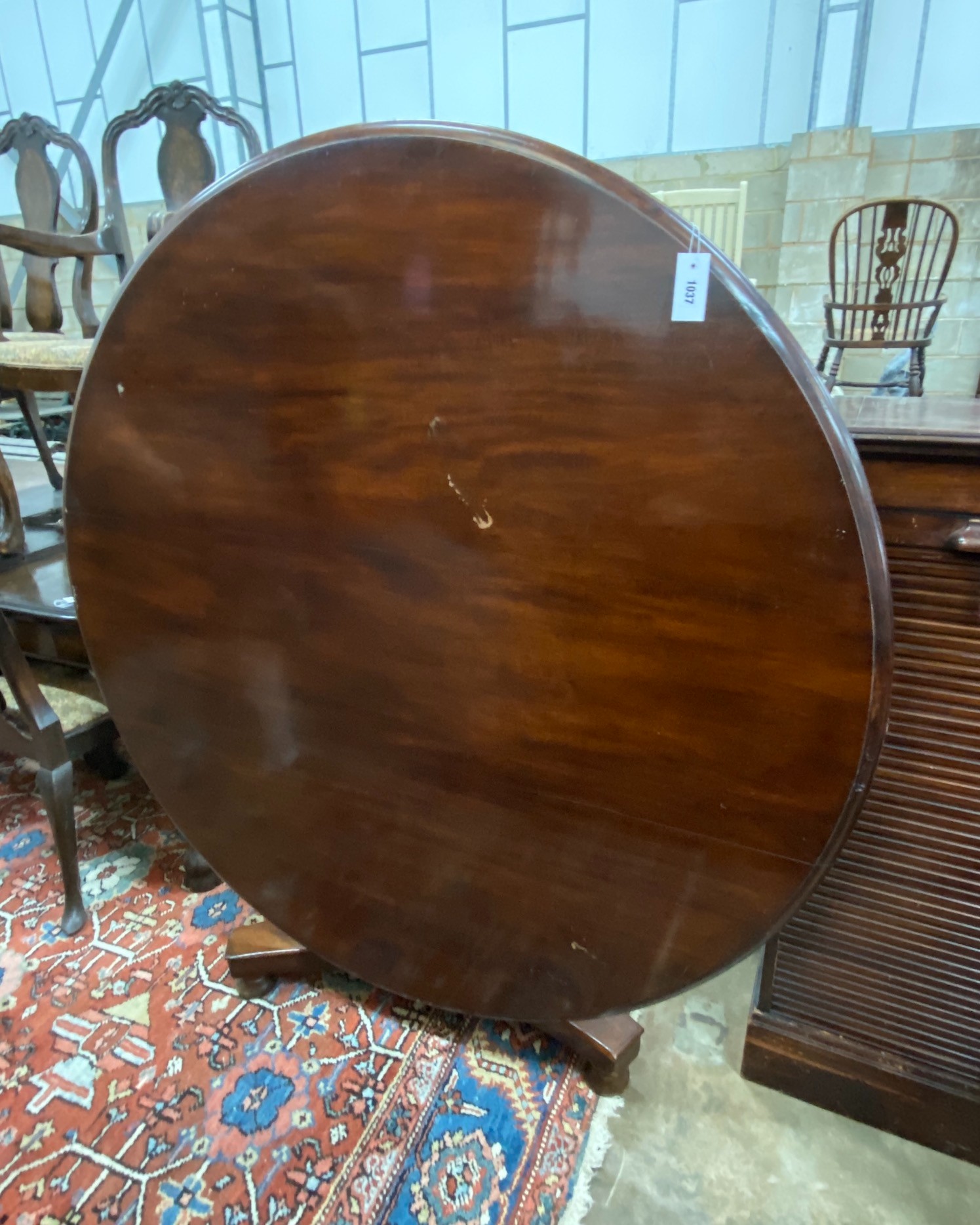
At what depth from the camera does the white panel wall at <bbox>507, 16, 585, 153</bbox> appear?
2918 millimetres

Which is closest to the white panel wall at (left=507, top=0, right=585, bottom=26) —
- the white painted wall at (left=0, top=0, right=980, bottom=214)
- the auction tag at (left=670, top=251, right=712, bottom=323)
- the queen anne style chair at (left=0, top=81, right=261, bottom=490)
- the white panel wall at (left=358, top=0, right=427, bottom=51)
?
the white painted wall at (left=0, top=0, right=980, bottom=214)

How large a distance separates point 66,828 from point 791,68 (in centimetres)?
324

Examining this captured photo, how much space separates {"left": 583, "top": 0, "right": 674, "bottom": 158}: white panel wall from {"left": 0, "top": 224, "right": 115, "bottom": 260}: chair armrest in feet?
6.63

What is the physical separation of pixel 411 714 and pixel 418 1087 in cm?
58

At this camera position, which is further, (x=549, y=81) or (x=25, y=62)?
(x=25, y=62)

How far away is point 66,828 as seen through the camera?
1249mm

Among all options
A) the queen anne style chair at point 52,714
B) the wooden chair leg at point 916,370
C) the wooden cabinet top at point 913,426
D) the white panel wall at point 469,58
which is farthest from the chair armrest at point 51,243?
the wooden chair leg at point 916,370

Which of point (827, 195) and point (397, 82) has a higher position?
point (397, 82)

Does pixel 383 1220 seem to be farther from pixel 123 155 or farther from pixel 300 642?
pixel 123 155

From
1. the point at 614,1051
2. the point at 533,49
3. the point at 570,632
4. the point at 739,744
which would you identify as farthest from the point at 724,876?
the point at 533,49

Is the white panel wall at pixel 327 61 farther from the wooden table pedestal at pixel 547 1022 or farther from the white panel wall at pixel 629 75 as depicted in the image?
the wooden table pedestal at pixel 547 1022

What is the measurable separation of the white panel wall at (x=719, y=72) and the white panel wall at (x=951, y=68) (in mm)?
534

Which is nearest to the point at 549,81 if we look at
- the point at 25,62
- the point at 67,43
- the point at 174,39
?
the point at 174,39

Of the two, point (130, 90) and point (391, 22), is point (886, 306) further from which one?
point (130, 90)
